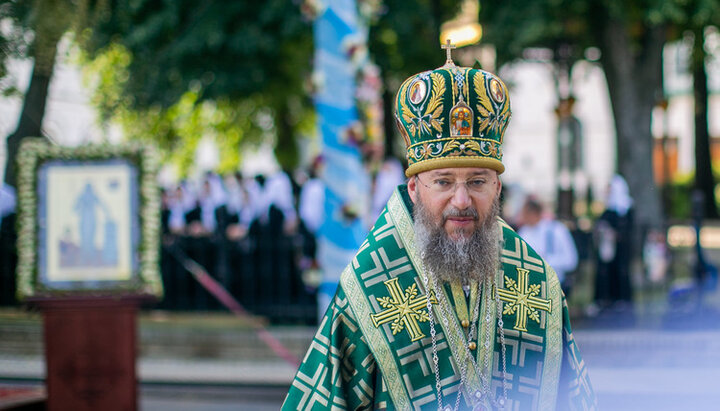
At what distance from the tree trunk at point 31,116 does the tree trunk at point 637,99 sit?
1065 centimetres

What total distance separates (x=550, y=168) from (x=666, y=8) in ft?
89.0


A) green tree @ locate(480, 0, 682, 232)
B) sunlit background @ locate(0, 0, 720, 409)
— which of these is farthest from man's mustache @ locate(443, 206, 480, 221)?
green tree @ locate(480, 0, 682, 232)

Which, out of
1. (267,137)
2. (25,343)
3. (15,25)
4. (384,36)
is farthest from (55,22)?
(267,137)

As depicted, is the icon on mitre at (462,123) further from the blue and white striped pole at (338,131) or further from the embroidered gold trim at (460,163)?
the blue and white striped pole at (338,131)

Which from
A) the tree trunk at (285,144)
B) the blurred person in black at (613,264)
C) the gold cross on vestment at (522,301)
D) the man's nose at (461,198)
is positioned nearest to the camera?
the man's nose at (461,198)

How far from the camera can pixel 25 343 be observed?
412 inches

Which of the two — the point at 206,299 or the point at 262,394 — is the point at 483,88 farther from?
the point at 206,299

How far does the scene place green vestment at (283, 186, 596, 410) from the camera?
2766 millimetres

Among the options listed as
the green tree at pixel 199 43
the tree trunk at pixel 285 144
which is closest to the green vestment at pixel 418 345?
the green tree at pixel 199 43

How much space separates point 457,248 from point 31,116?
275 inches

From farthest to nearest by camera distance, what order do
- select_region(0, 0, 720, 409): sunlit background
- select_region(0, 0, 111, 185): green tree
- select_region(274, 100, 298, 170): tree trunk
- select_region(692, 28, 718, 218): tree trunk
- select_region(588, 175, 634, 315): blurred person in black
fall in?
select_region(692, 28, 718, 218): tree trunk
select_region(274, 100, 298, 170): tree trunk
select_region(588, 175, 634, 315): blurred person in black
select_region(0, 0, 720, 409): sunlit background
select_region(0, 0, 111, 185): green tree

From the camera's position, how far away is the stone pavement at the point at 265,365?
8297 mm

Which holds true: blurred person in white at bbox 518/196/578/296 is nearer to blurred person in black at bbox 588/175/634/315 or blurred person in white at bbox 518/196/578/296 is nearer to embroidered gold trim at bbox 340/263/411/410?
blurred person in black at bbox 588/175/634/315

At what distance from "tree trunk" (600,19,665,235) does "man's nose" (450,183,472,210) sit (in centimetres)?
1389
